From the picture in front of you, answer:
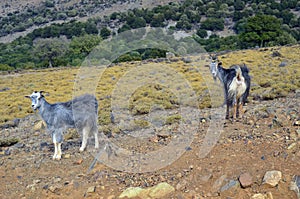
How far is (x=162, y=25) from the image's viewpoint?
79.6 meters

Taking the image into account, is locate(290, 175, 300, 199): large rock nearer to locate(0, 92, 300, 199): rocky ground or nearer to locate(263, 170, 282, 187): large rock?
locate(0, 92, 300, 199): rocky ground

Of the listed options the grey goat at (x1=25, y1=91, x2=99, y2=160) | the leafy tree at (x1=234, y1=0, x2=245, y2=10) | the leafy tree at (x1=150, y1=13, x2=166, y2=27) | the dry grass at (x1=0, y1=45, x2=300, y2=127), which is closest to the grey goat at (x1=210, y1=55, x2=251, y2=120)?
the dry grass at (x1=0, y1=45, x2=300, y2=127)

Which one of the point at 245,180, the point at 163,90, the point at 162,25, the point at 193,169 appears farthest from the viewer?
the point at 162,25

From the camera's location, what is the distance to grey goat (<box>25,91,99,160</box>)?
28.8ft

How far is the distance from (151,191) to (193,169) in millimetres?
1102

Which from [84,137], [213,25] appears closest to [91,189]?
[84,137]

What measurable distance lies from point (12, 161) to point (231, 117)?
6.32 meters

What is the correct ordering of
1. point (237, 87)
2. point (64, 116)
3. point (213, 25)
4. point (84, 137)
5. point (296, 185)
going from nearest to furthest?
1. point (296, 185)
2. point (64, 116)
3. point (84, 137)
4. point (237, 87)
5. point (213, 25)

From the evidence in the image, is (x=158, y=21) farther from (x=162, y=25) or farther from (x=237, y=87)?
(x=237, y=87)

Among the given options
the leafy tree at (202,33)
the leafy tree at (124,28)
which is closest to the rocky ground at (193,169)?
the leafy tree at (202,33)

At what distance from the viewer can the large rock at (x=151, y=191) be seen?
6.51 metres

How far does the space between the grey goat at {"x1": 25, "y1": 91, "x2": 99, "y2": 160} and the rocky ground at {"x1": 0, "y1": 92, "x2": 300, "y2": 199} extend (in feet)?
1.66

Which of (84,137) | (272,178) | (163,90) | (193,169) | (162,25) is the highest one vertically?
(272,178)

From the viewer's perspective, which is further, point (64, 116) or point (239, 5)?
point (239, 5)
